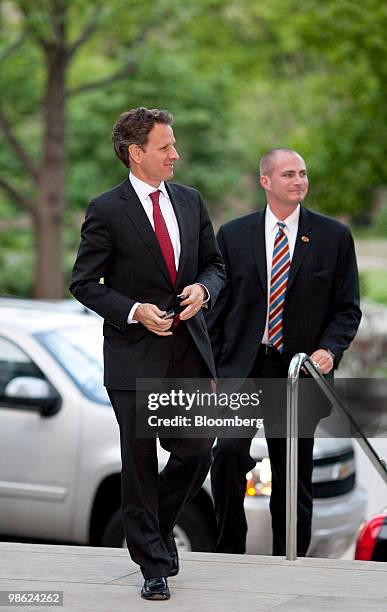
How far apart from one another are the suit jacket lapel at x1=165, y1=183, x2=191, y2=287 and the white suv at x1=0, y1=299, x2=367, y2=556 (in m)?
2.49

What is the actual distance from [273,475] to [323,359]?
0.72 metres

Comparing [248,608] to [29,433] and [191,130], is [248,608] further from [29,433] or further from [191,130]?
[191,130]

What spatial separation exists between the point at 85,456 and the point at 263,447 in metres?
1.13

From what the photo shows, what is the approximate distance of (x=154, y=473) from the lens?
5.68 meters

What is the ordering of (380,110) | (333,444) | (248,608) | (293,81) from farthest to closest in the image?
1. (293,81)
2. (380,110)
3. (333,444)
4. (248,608)

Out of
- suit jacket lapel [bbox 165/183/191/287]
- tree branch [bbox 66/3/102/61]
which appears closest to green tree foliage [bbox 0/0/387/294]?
tree branch [bbox 66/3/102/61]

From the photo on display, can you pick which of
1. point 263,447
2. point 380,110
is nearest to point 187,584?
point 263,447

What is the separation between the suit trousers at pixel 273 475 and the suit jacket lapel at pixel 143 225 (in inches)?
49.4

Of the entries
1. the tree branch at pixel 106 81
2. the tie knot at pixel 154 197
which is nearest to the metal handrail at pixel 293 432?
the tie knot at pixel 154 197

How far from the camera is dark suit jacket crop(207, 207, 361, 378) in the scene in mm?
6660

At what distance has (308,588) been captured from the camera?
583 centimetres

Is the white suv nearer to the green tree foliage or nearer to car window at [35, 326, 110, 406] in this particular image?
car window at [35, 326, 110, 406]

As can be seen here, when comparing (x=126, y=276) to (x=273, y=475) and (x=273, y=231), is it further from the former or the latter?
(x=273, y=475)

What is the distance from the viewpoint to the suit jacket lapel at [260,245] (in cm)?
669
